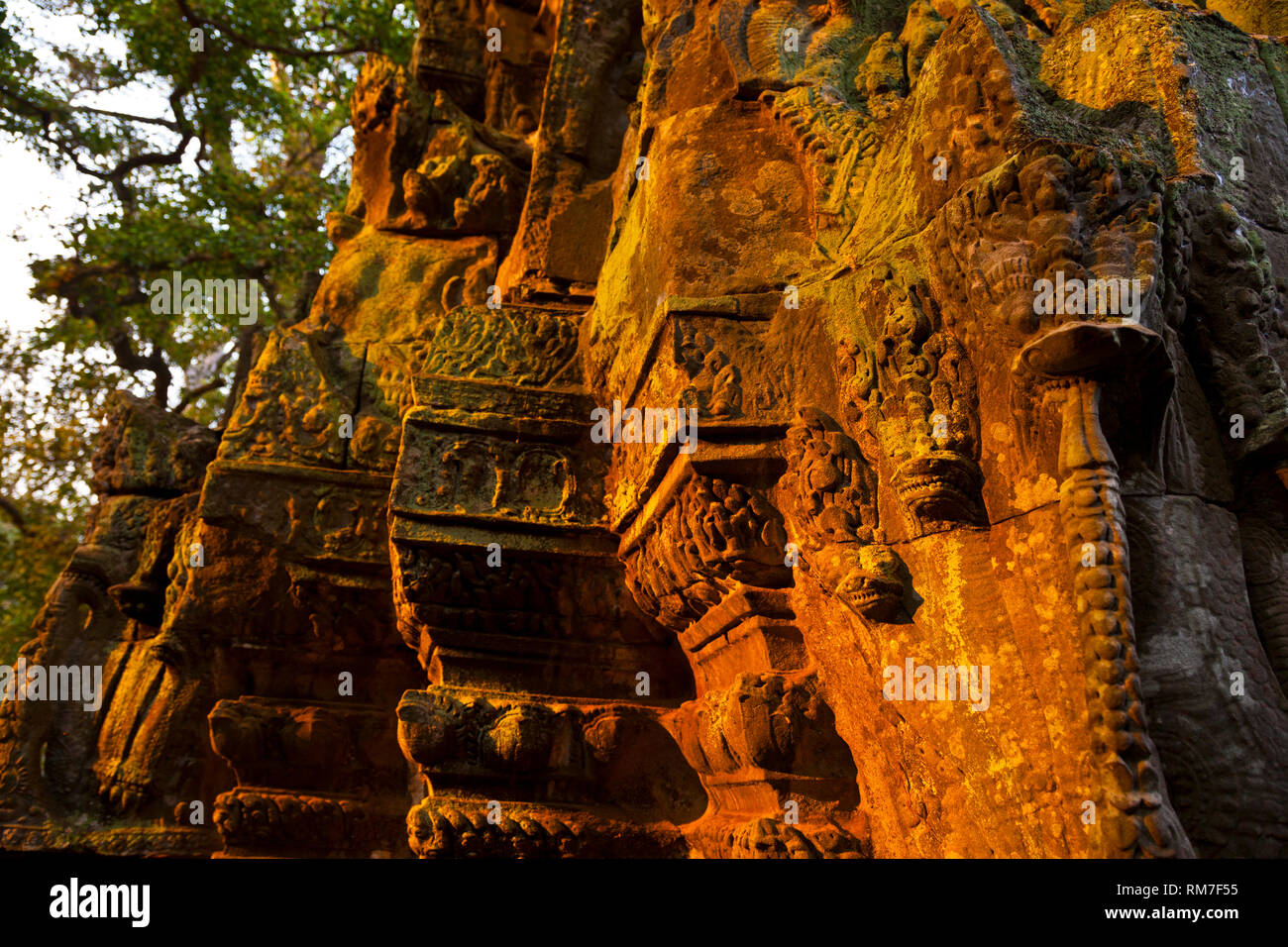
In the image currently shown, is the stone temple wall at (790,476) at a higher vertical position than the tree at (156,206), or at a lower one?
lower

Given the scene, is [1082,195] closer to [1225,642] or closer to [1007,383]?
[1007,383]

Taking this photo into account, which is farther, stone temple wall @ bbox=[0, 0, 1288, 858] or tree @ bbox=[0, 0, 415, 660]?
tree @ bbox=[0, 0, 415, 660]

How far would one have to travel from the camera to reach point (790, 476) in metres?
2.56

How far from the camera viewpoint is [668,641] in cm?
371

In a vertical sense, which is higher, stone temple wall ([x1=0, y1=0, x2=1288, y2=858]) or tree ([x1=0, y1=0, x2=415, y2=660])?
tree ([x1=0, y1=0, x2=415, y2=660])

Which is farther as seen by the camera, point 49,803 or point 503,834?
point 49,803

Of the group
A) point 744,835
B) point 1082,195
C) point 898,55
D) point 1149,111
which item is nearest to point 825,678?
point 744,835

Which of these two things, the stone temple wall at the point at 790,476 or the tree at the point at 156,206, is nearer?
the stone temple wall at the point at 790,476

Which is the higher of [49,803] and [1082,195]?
[1082,195]

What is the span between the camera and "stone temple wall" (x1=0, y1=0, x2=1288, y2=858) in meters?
2.01

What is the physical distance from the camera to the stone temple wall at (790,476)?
201 centimetres

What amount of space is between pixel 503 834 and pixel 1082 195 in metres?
2.36

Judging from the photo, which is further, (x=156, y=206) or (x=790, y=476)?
(x=156, y=206)
